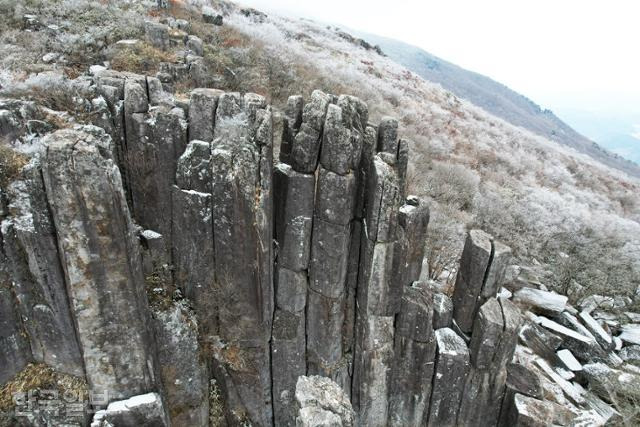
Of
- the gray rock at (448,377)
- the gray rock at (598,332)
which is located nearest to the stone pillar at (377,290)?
the gray rock at (448,377)

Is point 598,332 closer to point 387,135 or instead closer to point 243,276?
point 387,135

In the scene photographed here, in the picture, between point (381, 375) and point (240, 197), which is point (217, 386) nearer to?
point (381, 375)

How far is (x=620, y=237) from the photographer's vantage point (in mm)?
23516

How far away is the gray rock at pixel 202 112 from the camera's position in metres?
8.62

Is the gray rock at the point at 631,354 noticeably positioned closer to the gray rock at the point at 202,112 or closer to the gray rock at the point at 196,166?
the gray rock at the point at 196,166

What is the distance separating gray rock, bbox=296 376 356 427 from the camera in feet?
18.1

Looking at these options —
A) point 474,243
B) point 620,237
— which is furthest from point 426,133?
point 474,243

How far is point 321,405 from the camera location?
5883mm

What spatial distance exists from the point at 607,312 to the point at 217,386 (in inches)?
642

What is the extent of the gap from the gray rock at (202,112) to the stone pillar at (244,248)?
0.29 meters

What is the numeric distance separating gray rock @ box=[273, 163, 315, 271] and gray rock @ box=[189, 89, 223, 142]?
1.73 metres

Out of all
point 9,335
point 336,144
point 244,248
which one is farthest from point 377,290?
point 9,335

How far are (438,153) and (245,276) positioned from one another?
2282cm

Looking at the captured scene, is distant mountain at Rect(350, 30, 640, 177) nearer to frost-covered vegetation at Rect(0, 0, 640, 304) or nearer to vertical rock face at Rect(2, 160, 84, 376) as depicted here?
frost-covered vegetation at Rect(0, 0, 640, 304)
